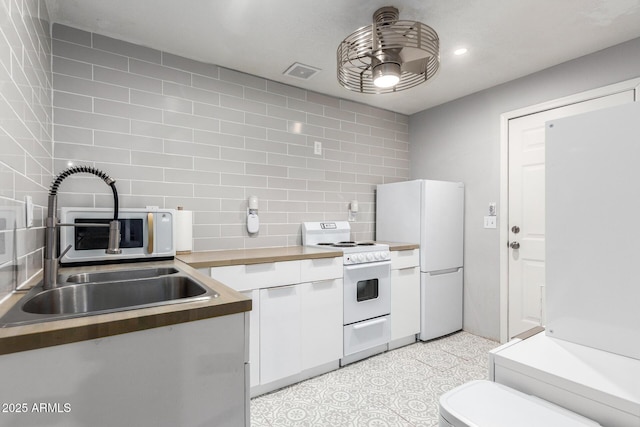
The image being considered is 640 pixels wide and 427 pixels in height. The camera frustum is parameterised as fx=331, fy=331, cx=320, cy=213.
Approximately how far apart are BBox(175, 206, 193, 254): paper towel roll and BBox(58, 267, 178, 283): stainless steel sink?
59 centimetres

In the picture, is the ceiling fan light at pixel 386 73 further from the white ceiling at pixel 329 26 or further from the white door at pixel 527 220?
→ the white door at pixel 527 220

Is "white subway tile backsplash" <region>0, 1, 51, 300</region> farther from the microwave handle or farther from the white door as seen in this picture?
the white door

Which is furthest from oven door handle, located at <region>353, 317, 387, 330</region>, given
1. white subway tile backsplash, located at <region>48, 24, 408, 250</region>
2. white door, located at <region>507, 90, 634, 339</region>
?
white door, located at <region>507, 90, 634, 339</region>

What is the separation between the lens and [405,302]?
2.93 metres

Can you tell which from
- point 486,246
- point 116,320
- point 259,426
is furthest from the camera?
point 486,246

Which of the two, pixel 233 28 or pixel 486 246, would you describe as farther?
pixel 486 246

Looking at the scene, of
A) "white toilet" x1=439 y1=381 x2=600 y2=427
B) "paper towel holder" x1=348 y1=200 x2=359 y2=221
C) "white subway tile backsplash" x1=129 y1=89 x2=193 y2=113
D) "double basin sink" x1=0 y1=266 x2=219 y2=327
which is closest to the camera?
"white toilet" x1=439 y1=381 x2=600 y2=427

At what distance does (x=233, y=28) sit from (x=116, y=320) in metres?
1.92

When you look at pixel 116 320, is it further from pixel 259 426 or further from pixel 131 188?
pixel 131 188

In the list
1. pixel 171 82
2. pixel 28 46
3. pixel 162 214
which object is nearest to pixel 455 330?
pixel 162 214

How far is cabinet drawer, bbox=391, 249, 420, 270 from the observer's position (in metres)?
2.87

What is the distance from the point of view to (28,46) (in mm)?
1326

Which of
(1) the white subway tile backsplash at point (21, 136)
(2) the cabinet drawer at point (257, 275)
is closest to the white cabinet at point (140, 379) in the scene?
(1) the white subway tile backsplash at point (21, 136)

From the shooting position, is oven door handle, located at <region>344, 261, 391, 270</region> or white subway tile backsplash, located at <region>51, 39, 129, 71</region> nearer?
white subway tile backsplash, located at <region>51, 39, 129, 71</region>
